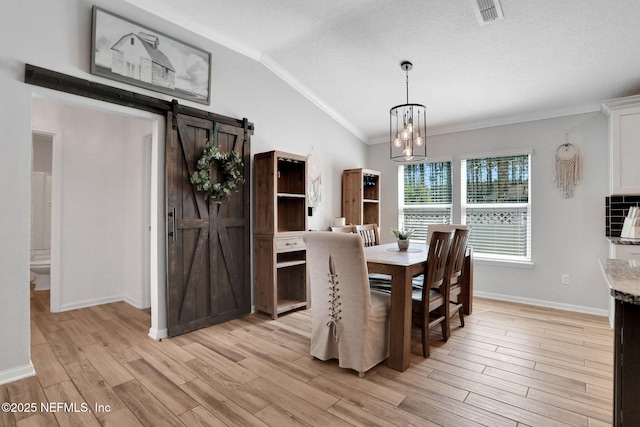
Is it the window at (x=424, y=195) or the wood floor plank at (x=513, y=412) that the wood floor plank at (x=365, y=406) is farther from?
the window at (x=424, y=195)

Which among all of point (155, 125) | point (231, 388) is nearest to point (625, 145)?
point (231, 388)

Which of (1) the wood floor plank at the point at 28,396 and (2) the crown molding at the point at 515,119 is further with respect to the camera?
(2) the crown molding at the point at 515,119

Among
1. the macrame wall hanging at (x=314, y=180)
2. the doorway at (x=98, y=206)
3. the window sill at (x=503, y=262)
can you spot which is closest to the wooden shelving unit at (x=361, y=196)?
the macrame wall hanging at (x=314, y=180)

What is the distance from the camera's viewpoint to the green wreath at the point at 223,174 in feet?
10.7

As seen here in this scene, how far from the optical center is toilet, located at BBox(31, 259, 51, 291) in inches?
177

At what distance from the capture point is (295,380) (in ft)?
7.59

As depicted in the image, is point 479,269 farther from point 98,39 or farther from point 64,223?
point 64,223

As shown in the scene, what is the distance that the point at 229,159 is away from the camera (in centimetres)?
349

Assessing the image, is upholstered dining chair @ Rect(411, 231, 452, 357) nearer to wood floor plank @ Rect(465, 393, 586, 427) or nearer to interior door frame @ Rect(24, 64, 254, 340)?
wood floor plank @ Rect(465, 393, 586, 427)

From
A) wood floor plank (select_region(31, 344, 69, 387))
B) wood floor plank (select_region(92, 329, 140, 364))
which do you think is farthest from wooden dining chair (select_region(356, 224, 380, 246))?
wood floor plank (select_region(31, 344, 69, 387))

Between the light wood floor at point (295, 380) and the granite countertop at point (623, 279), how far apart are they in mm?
935

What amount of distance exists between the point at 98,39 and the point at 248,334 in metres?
2.91

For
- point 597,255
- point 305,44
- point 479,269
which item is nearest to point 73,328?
point 305,44

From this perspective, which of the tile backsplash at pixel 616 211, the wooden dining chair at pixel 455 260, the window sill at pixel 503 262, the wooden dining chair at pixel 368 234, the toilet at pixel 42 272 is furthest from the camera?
the toilet at pixel 42 272
